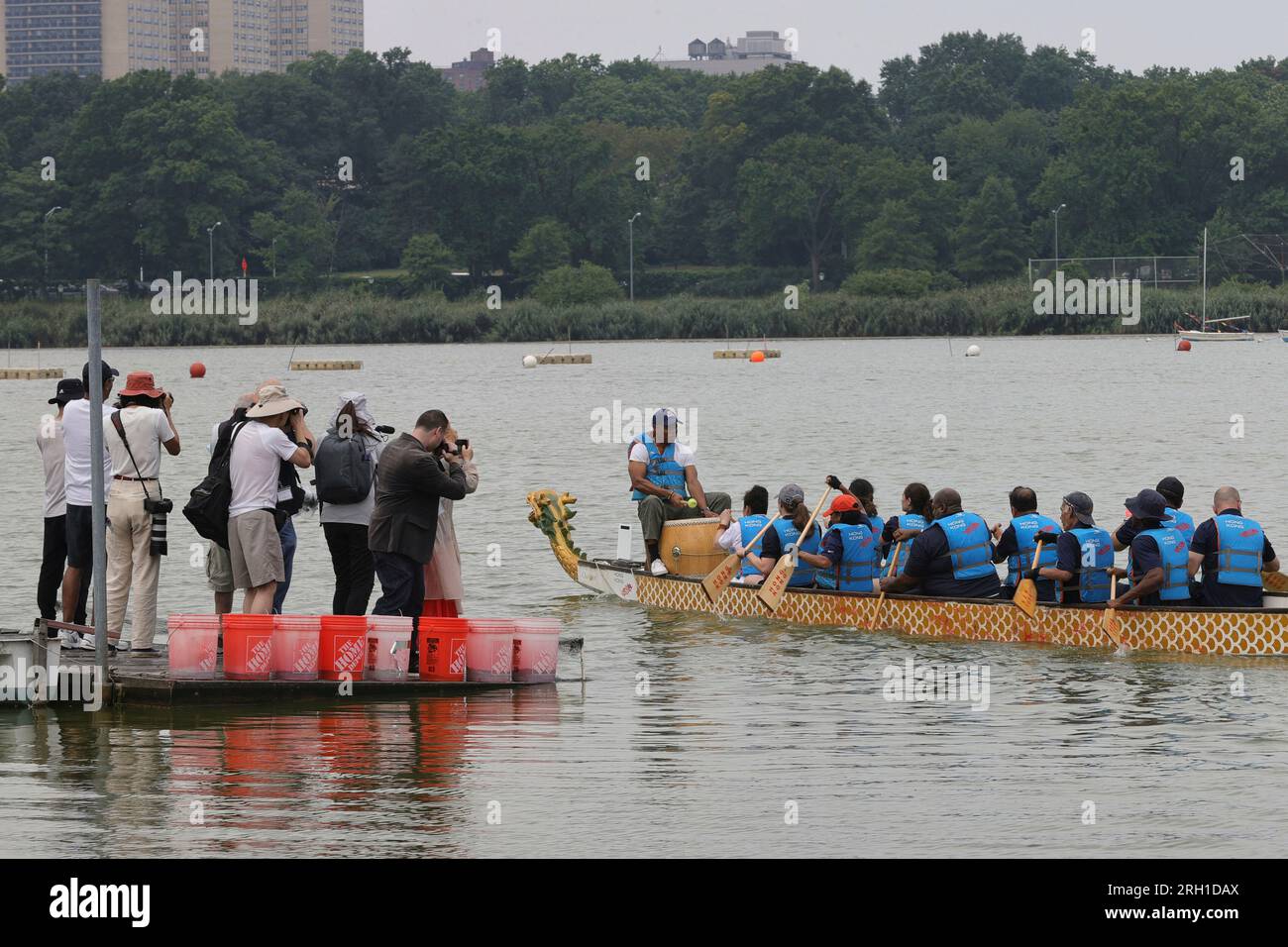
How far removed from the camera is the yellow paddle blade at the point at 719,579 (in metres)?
19.0

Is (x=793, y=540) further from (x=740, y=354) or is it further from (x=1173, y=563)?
(x=740, y=354)

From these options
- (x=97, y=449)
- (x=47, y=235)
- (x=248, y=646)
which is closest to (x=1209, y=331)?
(x=47, y=235)

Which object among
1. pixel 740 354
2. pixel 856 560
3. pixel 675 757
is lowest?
pixel 675 757

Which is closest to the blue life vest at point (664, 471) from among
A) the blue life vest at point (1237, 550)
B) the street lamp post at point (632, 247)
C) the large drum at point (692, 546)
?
the large drum at point (692, 546)

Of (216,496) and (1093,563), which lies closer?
(216,496)

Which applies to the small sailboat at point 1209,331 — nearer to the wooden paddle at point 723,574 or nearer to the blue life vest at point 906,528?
the wooden paddle at point 723,574

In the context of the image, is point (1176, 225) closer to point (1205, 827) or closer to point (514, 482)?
point (514, 482)

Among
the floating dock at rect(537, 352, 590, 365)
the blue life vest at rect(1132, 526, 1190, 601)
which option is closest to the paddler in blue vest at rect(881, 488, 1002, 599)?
the blue life vest at rect(1132, 526, 1190, 601)

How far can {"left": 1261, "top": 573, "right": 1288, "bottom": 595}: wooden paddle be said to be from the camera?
1736 centimetres

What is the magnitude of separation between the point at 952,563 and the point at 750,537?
2.27m

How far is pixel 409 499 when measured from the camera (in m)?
13.9

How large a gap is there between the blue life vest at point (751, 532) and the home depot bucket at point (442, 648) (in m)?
4.97

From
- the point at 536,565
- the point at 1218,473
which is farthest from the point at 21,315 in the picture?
the point at 536,565

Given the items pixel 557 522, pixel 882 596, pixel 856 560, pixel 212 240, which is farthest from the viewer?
pixel 212 240
